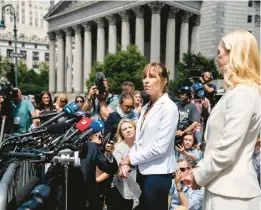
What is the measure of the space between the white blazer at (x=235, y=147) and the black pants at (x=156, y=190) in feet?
4.18

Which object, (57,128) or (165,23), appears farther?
(165,23)

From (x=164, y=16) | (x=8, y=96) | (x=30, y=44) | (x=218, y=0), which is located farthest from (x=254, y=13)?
(x=30, y=44)

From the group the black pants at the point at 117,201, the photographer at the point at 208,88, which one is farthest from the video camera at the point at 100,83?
the photographer at the point at 208,88

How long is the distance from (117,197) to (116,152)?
0.69 metres

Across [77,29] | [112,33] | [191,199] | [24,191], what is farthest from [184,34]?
[24,191]

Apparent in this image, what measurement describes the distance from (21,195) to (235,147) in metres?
1.86

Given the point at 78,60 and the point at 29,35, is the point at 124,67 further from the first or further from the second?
the point at 29,35

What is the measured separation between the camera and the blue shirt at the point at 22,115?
971cm

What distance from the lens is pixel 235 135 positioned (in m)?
2.88

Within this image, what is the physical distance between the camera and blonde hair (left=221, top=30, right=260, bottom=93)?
299 centimetres

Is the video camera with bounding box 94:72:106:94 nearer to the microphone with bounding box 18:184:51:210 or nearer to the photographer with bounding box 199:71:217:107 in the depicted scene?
the microphone with bounding box 18:184:51:210

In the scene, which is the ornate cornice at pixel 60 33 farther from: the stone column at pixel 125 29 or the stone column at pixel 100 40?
the stone column at pixel 125 29

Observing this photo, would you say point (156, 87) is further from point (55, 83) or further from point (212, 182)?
point (55, 83)

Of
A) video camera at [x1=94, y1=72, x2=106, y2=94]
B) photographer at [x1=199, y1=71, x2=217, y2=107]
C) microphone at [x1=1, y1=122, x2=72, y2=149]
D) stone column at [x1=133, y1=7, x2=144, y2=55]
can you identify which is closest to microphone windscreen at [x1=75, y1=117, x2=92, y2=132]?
microphone at [x1=1, y1=122, x2=72, y2=149]
